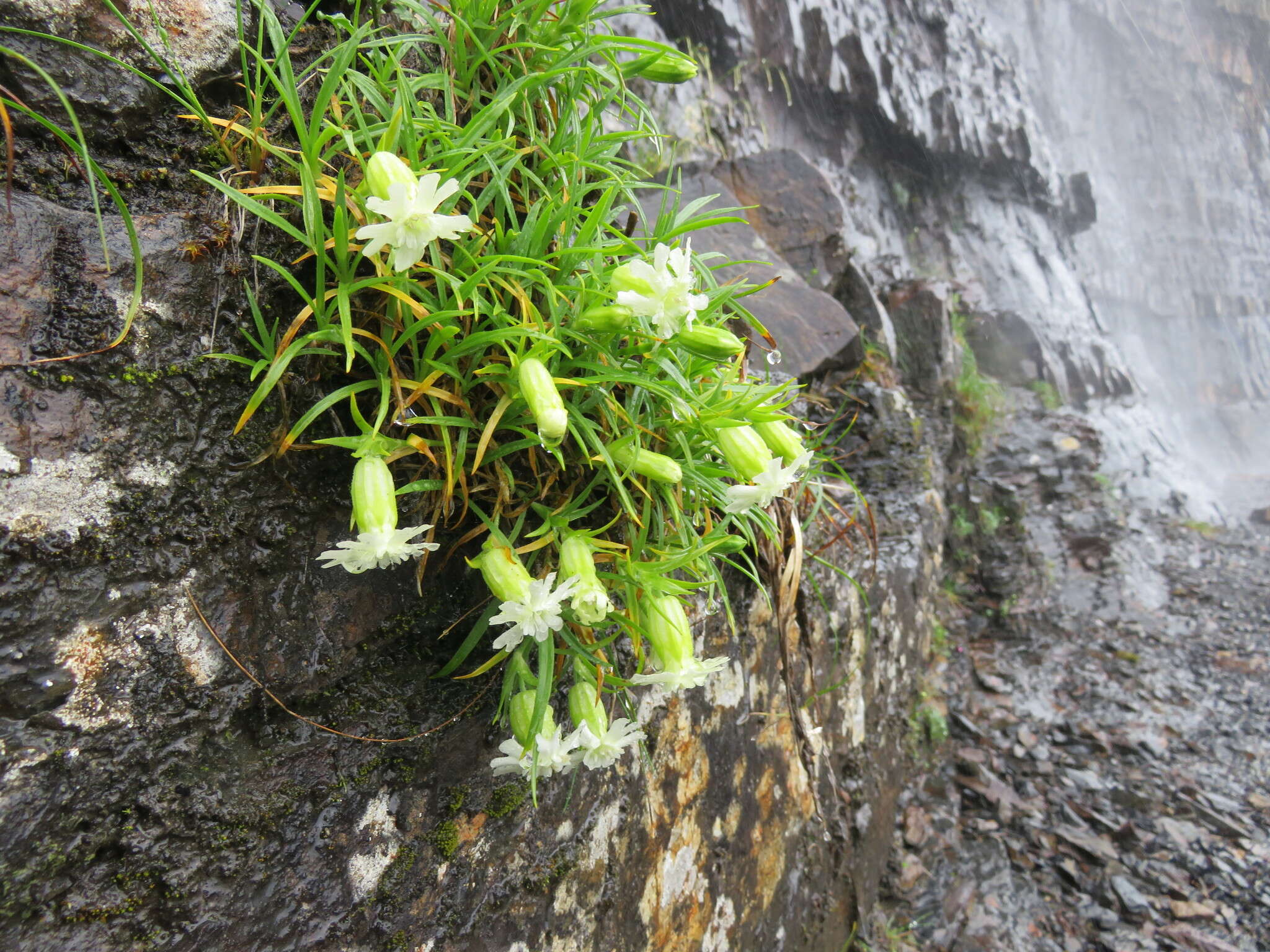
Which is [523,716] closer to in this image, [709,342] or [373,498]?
[373,498]

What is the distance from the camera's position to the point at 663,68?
161 cm

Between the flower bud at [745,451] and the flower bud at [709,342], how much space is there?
149mm

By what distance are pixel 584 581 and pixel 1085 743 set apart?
14.5 feet

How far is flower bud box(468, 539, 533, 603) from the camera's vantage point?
1.18 metres

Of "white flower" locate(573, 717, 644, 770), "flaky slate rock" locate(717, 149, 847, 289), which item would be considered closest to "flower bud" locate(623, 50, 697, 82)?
"white flower" locate(573, 717, 644, 770)

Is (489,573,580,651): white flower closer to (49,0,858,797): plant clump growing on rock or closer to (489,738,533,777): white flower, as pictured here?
(49,0,858,797): plant clump growing on rock

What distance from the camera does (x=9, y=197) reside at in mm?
1062

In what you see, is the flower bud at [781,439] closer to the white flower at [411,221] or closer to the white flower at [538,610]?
the white flower at [538,610]

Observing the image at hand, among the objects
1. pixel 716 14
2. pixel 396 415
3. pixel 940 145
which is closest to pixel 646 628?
pixel 396 415

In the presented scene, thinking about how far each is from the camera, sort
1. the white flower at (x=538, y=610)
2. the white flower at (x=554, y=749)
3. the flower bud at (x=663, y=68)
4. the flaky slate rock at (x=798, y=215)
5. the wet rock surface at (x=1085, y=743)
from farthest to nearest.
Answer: the flaky slate rock at (x=798, y=215), the wet rock surface at (x=1085, y=743), the flower bud at (x=663, y=68), the white flower at (x=554, y=749), the white flower at (x=538, y=610)

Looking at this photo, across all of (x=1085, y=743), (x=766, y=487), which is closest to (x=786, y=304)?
(x=766, y=487)

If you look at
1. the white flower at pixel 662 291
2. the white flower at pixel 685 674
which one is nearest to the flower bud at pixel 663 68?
the white flower at pixel 662 291

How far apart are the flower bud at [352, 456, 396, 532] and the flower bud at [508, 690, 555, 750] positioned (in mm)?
410

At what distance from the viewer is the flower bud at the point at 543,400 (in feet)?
3.58
